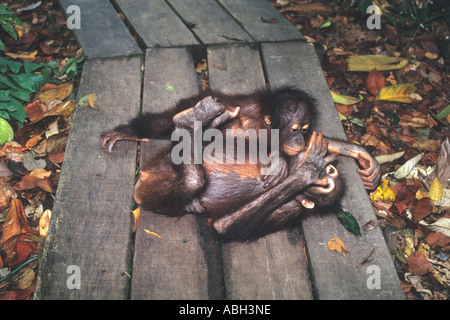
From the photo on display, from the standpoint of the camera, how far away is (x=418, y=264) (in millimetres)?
2625

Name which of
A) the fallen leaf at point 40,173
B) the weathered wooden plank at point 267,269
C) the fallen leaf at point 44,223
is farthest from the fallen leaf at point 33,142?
the weathered wooden plank at point 267,269

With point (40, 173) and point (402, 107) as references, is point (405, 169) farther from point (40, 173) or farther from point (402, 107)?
point (40, 173)

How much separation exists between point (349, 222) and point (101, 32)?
2.73 m

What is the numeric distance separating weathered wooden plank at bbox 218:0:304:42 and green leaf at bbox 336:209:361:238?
1.89m

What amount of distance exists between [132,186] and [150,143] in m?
0.40

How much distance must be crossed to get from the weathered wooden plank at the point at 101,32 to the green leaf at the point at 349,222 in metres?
2.21

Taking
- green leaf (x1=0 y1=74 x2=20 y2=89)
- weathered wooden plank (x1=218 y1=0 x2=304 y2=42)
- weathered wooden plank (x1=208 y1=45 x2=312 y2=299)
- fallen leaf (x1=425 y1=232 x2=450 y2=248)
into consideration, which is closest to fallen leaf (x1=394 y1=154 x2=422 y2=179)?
fallen leaf (x1=425 y1=232 x2=450 y2=248)

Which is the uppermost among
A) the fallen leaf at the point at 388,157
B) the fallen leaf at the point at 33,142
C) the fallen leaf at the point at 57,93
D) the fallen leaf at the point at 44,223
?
the fallen leaf at the point at 57,93

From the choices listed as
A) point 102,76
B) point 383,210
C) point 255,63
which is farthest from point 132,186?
point 383,210

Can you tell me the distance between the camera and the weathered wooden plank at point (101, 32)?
3.41 meters

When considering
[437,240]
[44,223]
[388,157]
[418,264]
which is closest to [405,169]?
[388,157]

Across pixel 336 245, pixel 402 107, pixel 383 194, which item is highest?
pixel 336 245

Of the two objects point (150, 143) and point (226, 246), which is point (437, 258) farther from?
point (150, 143)

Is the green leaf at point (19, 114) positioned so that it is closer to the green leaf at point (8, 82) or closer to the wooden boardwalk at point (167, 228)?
the green leaf at point (8, 82)
